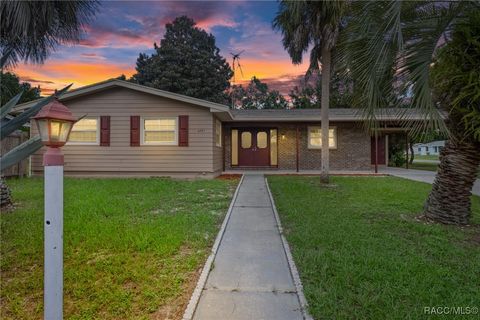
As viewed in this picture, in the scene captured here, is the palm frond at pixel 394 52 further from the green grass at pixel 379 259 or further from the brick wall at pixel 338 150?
the brick wall at pixel 338 150

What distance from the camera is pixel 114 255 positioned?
3709mm

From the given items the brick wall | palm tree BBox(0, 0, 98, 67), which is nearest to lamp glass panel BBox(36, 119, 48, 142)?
palm tree BBox(0, 0, 98, 67)

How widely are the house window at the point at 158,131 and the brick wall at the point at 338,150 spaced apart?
5.49 m

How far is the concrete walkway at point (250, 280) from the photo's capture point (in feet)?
8.32

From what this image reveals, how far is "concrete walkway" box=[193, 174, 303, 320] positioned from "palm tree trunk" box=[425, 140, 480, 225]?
9.79 ft

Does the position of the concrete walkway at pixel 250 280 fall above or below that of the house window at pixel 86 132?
below

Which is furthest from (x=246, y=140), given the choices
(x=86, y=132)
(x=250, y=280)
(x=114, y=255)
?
(x=250, y=280)

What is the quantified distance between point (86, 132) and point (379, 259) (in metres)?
11.9

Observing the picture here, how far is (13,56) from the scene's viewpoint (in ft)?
19.6

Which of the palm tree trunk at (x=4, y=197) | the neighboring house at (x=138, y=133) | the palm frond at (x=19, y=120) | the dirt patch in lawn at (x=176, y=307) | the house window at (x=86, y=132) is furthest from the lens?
the house window at (x=86, y=132)

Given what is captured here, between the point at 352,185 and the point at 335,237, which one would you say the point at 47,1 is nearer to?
the point at 335,237

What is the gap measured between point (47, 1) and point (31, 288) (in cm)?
483

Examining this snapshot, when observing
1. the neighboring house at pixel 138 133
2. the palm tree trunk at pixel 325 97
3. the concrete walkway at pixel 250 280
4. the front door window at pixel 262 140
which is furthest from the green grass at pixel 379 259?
the front door window at pixel 262 140

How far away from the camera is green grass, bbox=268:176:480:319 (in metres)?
2.63
